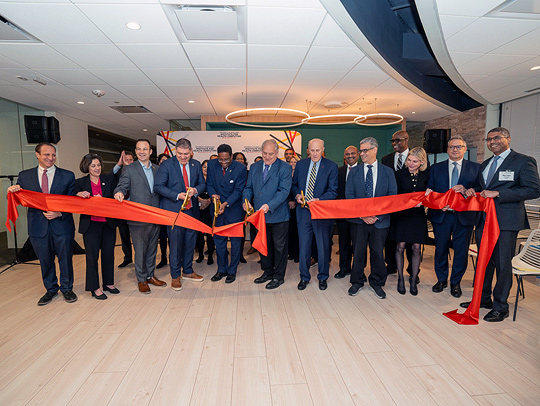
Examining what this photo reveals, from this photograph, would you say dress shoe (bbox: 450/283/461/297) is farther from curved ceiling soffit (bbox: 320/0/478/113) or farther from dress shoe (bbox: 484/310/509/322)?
curved ceiling soffit (bbox: 320/0/478/113)

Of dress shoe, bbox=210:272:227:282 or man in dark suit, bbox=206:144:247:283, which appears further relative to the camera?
dress shoe, bbox=210:272:227:282

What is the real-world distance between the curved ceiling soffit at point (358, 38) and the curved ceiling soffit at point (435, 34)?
0.58m

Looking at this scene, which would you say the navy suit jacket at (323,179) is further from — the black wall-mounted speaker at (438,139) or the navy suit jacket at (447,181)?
the black wall-mounted speaker at (438,139)

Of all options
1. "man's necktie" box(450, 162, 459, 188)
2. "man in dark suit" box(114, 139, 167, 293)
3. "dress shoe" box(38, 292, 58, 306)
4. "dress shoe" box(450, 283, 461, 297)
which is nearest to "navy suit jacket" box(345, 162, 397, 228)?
"man's necktie" box(450, 162, 459, 188)

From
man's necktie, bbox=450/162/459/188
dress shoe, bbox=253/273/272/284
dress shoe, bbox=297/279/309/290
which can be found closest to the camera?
man's necktie, bbox=450/162/459/188

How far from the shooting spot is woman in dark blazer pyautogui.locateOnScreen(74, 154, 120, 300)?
3133 mm

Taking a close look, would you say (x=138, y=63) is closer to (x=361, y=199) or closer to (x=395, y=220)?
(x=361, y=199)

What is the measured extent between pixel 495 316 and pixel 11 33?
19.3ft

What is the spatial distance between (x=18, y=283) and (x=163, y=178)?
2.50m

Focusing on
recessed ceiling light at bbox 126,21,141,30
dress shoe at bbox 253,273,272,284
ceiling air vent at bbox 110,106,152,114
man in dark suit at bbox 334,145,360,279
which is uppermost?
recessed ceiling light at bbox 126,21,141,30

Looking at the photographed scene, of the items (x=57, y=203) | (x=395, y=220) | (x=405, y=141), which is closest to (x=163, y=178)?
(x=57, y=203)

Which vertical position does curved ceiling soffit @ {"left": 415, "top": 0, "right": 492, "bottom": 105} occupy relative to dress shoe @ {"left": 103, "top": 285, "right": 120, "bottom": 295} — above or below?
above

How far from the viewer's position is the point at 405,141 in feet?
12.2

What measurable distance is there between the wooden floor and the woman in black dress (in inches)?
16.4
